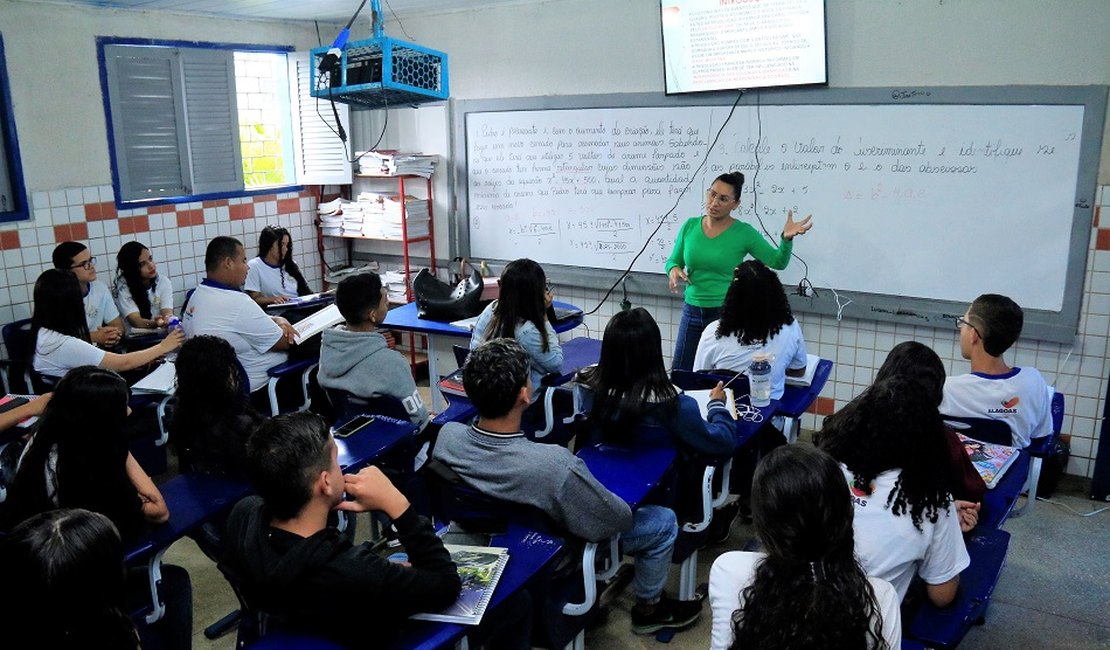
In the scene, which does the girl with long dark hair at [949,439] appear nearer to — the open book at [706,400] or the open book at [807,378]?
the open book at [706,400]

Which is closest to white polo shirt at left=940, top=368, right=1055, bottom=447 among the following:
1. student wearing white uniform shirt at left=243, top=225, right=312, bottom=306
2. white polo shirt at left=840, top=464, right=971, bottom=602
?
white polo shirt at left=840, top=464, right=971, bottom=602

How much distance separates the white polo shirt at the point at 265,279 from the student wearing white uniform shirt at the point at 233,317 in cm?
106

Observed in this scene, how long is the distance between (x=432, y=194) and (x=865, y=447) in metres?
4.61

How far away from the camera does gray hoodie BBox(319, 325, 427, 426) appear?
11.0 feet

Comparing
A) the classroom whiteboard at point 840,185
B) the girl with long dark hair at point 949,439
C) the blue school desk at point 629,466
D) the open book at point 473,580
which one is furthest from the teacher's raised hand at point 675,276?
the open book at point 473,580

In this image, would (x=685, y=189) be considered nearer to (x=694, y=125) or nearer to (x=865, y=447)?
(x=694, y=125)

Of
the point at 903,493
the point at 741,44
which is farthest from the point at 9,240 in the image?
the point at 903,493

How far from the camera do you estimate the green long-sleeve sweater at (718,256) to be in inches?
172

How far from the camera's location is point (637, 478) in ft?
8.30

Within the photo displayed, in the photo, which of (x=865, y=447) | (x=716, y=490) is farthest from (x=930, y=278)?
(x=865, y=447)

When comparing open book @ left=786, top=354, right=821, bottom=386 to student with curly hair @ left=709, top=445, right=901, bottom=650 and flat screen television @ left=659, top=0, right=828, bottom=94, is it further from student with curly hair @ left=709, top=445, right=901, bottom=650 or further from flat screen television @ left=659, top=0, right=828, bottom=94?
student with curly hair @ left=709, top=445, right=901, bottom=650

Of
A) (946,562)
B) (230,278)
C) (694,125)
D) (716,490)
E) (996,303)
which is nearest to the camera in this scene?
(946,562)

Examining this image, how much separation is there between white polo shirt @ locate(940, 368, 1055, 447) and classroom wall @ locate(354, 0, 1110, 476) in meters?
1.60

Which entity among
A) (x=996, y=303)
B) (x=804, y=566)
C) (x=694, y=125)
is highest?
(x=694, y=125)
